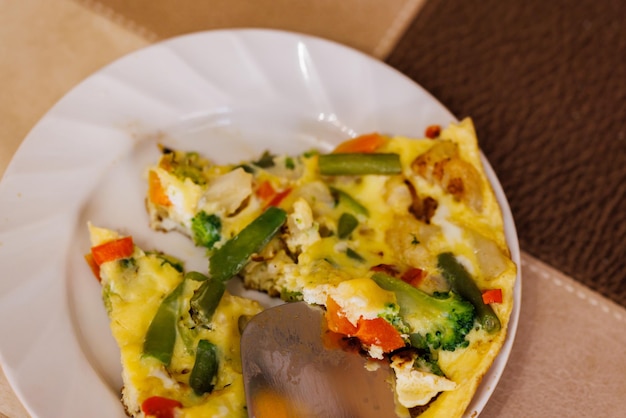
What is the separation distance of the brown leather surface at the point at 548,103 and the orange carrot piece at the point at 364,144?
0.77 meters

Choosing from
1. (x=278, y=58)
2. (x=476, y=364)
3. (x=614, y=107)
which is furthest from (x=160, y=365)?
(x=614, y=107)

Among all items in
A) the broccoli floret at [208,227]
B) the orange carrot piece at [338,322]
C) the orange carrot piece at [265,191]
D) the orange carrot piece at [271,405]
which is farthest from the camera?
the orange carrot piece at [265,191]

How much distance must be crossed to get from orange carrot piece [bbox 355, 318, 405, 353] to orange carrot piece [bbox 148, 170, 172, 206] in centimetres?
103

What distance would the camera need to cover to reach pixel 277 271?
8.64 feet

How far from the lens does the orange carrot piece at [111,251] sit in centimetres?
257

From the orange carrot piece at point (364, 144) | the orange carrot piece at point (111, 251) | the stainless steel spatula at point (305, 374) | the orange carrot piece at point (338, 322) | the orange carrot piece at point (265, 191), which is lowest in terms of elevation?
the orange carrot piece at point (111, 251)

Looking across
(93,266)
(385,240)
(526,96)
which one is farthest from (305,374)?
(526,96)

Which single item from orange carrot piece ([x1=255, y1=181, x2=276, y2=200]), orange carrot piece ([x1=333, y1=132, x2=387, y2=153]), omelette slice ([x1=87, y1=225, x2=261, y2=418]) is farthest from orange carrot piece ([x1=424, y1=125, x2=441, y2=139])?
omelette slice ([x1=87, y1=225, x2=261, y2=418])

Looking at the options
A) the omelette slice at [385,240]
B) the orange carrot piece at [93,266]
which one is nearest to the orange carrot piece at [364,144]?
the omelette slice at [385,240]

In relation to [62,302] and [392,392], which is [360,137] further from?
[62,302]

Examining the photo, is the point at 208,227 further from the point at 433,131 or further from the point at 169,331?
the point at 433,131

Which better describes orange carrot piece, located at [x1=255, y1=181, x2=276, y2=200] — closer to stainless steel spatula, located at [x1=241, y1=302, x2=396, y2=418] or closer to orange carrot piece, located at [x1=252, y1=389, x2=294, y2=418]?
stainless steel spatula, located at [x1=241, y1=302, x2=396, y2=418]

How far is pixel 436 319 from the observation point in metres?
2.34

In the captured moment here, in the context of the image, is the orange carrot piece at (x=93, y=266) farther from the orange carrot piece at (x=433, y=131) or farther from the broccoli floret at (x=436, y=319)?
the orange carrot piece at (x=433, y=131)
